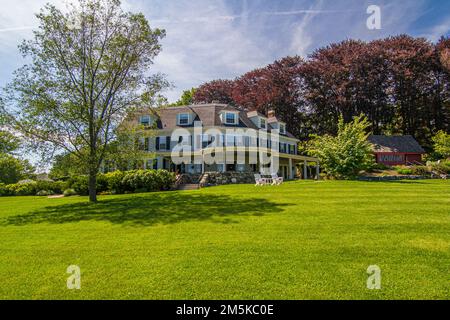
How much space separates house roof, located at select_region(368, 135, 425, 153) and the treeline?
5869 mm

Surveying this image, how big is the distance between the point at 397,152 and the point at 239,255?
37490 mm

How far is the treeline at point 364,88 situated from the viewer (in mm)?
38312

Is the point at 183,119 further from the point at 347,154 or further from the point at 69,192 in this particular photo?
the point at 347,154

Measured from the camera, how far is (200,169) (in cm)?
2791

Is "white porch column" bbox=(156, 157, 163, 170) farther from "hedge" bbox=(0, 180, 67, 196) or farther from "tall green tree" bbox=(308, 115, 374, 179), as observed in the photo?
"tall green tree" bbox=(308, 115, 374, 179)

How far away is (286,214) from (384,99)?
4051 centimetres

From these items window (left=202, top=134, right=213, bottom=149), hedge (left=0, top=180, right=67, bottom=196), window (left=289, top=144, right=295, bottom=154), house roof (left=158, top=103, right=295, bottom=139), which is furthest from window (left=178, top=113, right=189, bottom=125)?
window (left=289, top=144, right=295, bottom=154)

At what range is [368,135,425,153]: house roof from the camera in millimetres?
35744

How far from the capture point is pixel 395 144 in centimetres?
3650

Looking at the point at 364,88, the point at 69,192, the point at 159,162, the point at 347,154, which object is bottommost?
the point at 69,192

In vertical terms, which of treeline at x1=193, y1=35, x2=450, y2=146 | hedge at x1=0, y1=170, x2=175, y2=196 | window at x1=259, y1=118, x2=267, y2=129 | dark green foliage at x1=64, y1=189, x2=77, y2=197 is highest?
treeline at x1=193, y1=35, x2=450, y2=146

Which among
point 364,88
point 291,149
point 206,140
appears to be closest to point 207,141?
point 206,140

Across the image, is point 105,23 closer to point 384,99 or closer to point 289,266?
point 289,266

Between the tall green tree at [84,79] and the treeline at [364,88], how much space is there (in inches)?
1130
